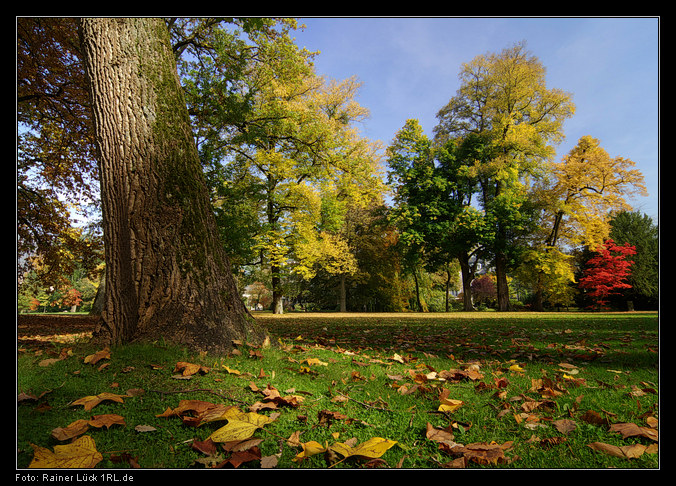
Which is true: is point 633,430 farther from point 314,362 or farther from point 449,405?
point 314,362

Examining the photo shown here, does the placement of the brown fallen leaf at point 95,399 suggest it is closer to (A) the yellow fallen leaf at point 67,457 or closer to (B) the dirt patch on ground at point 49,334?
(A) the yellow fallen leaf at point 67,457

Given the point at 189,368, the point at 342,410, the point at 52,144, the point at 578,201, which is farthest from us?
the point at 578,201

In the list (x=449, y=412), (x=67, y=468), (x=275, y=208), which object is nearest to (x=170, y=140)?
(x=67, y=468)

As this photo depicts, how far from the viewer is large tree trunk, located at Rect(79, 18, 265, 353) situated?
120 inches

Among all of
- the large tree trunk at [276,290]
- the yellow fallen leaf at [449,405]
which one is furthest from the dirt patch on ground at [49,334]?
the large tree trunk at [276,290]

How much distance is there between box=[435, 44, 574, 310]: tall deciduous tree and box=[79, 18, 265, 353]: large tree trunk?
19930mm

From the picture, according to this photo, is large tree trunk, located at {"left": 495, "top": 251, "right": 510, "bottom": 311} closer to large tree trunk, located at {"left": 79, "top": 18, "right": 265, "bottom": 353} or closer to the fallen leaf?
large tree trunk, located at {"left": 79, "top": 18, "right": 265, "bottom": 353}

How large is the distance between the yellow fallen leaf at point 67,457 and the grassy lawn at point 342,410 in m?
0.04

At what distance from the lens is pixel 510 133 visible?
20.5m

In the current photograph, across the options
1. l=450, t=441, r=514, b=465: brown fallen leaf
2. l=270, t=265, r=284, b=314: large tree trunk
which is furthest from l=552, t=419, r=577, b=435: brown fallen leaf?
l=270, t=265, r=284, b=314: large tree trunk

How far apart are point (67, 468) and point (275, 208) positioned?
17.5m

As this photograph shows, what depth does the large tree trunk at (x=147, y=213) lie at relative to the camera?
120 inches

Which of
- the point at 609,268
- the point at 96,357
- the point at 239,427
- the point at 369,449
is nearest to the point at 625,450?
the point at 369,449

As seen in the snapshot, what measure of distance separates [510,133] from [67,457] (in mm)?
23726
